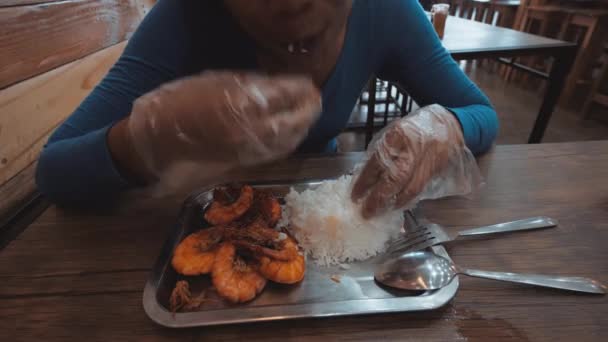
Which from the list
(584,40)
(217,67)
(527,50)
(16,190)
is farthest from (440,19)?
(584,40)

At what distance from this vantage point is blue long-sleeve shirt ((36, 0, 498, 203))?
2.75ft

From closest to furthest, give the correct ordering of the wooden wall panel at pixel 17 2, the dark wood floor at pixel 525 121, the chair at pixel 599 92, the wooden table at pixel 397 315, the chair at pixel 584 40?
the wooden table at pixel 397 315, the wooden wall panel at pixel 17 2, the dark wood floor at pixel 525 121, the chair at pixel 599 92, the chair at pixel 584 40

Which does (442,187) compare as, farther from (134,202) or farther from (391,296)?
(134,202)

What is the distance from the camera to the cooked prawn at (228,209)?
0.80 metres

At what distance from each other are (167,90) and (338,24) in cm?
46

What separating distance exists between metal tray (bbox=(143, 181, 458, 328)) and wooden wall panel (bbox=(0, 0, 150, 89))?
2.95ft

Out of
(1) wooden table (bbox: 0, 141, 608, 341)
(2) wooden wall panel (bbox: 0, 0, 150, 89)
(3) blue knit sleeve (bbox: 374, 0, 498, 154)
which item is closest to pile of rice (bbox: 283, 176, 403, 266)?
(1) wooden table (bbox: 0, 141, 608, 341)

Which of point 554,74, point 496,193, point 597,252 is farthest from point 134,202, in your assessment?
point 554,74

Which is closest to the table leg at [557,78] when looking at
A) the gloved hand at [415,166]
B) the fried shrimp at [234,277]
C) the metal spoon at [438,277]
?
the gloved hand at [415,166]

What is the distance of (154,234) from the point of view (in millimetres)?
796

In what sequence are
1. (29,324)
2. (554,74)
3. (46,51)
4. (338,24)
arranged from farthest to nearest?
(554,74)
(46,51)
(338,24)
(29,324)

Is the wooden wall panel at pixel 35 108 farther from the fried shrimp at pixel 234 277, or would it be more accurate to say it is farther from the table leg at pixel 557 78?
the table leg at pixel 557 78

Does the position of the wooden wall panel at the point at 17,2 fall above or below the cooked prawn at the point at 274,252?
above

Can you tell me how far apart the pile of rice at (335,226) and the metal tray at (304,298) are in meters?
0.03
